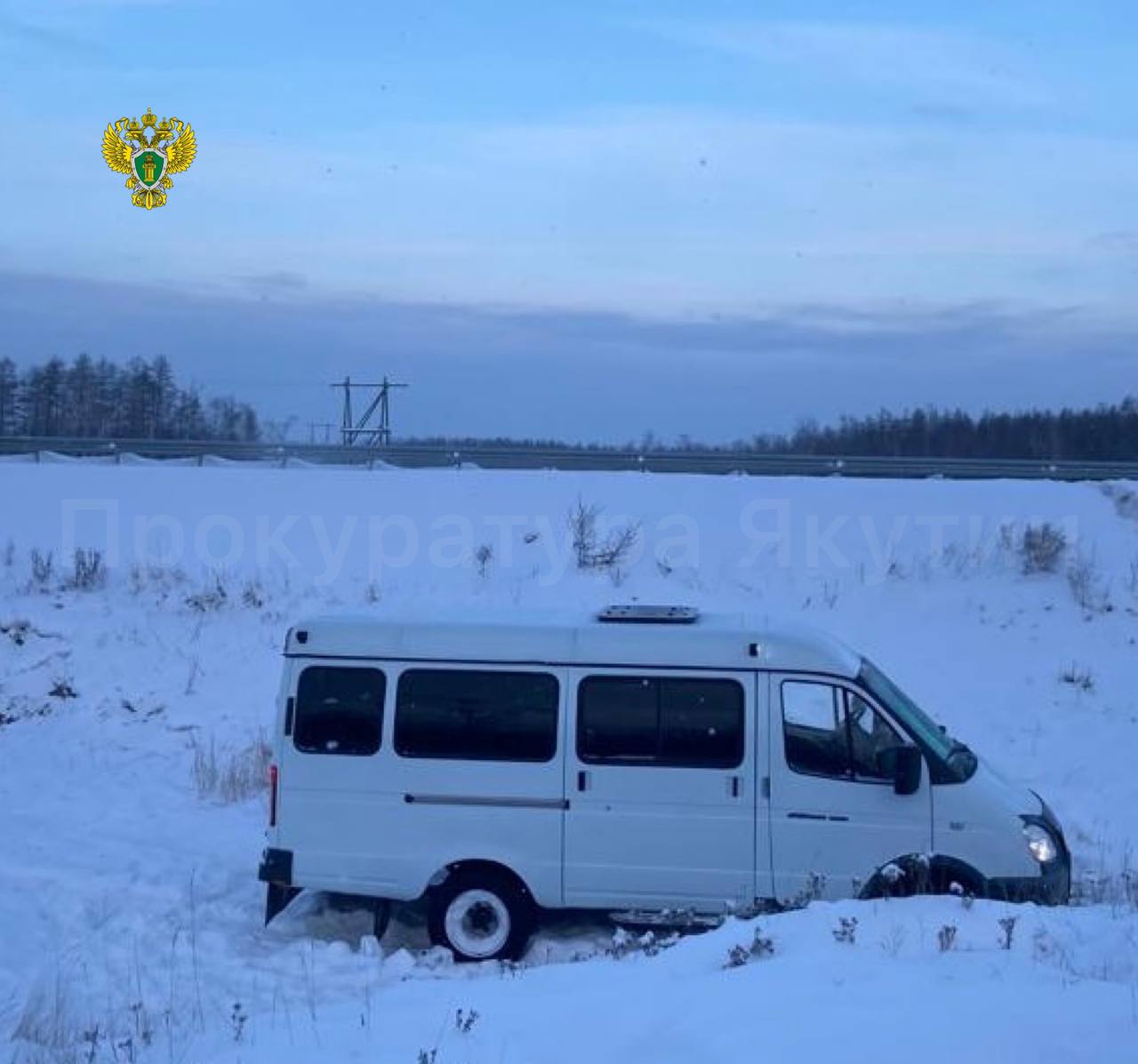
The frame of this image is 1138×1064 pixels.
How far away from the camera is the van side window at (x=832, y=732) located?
9.47 metres

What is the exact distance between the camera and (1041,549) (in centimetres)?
2273

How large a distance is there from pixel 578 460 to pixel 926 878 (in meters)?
21.5

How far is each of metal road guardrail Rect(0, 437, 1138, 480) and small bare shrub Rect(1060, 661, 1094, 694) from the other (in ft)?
32.0

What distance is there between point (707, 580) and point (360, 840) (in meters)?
13.9

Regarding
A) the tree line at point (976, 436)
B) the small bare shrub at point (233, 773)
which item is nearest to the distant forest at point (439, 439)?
the tree line at point (976, 436)

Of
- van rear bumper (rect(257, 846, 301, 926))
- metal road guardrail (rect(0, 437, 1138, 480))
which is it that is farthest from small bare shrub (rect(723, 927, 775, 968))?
metal road guardrail (rect(0, 437, 1138, 480))

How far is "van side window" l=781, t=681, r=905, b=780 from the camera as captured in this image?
947cm

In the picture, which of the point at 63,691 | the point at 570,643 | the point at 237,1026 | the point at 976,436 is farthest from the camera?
the point at 976,436

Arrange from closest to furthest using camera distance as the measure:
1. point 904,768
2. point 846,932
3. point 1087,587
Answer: point 846,932, point 904,768, point 1087,587

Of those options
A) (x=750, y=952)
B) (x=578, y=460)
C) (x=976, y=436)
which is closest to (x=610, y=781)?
(x=750, y=952)

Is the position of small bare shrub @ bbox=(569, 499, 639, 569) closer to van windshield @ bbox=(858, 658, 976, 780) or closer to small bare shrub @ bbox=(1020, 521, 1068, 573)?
small bare shrub @ bbox=(1020, 521, 1068, 573)

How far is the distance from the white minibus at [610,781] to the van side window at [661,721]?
0.5 inches

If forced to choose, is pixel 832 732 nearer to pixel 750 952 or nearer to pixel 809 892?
pixel 809 892

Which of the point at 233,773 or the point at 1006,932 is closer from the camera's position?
the point at 1006,932
